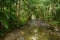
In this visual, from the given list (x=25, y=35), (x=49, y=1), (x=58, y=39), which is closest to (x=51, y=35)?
(x=58, y=39)

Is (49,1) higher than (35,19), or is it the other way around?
(49,1)

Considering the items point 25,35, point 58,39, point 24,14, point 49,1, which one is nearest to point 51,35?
point 58,39

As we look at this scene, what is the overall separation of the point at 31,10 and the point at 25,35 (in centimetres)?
286

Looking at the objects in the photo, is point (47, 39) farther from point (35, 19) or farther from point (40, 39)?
point (35, 19)

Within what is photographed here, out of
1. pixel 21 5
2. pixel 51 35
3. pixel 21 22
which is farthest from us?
pixel 21 5

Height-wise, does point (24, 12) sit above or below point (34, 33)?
above

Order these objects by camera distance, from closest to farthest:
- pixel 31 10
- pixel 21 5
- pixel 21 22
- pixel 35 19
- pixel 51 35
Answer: pixel 51 35 → pixel 21 22 → pixel 21 5 → pixel 31 10 → pixel 35 19

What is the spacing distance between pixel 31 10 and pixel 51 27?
198 cm

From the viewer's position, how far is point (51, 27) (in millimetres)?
9180

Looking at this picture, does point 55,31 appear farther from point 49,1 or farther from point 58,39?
point 49,1

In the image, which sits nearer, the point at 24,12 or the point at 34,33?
the point at 34,33

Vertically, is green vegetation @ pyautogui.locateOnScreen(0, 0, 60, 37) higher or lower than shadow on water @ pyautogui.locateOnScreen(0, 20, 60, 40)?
higher

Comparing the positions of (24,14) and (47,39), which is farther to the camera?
(24,14)

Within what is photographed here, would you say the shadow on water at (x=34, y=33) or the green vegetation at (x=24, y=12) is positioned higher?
the green vegetation at (x=24, y=12)
